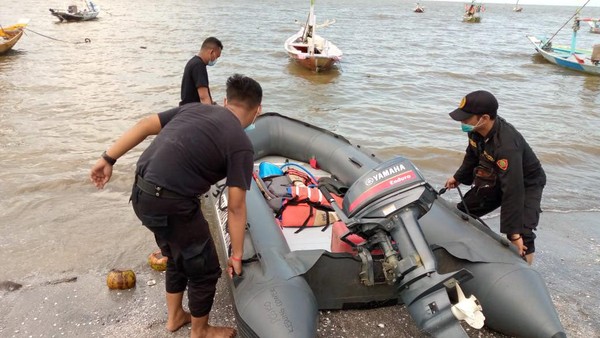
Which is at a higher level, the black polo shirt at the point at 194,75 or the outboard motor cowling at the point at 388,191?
the black polo shirt at the point at 194,75

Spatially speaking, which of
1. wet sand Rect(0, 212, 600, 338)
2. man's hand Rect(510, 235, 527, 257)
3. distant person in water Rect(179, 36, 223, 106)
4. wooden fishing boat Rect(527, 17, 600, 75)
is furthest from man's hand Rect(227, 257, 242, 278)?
wooden fishing boat Rect(527, 17, 600, 75)

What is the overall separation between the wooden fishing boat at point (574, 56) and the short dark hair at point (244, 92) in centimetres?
1474

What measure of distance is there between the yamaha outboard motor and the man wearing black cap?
0.44 metres

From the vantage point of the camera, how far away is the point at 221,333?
2.40 metres

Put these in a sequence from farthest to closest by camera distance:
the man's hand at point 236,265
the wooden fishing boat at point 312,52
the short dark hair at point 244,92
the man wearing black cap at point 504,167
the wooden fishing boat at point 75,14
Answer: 1. the wooden fishing boat at point 75,14
2. the wooden fishing boat at point 312,52
3. the man wearing black cap at point 504,167
4. the man's hand at point 236,265
5. the short dark hair at point 244,92

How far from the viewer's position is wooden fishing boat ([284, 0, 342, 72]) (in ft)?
40.2

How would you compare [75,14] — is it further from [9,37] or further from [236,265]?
[236,265]

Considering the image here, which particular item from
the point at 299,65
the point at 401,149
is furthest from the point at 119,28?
the point at 401,149

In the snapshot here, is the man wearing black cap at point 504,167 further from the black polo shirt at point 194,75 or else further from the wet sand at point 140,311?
the black polo shirt at point 194,75

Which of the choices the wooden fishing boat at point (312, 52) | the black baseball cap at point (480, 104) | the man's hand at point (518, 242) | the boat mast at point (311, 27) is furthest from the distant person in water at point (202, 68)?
the boat mast at point (311, 27)

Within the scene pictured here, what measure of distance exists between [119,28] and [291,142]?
816 inches

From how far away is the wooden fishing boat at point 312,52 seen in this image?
40.2 feet

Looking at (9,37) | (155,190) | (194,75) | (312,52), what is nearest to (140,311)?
(155,190)

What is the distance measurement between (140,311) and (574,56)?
15686mm
